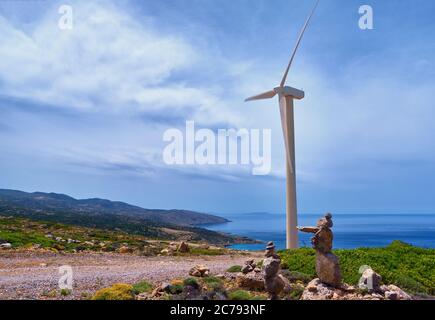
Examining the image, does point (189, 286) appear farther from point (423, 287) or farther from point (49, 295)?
point (423, 287)

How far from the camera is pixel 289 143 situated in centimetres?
3072

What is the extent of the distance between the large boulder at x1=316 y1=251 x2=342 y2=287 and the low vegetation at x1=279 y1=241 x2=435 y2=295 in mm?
3201

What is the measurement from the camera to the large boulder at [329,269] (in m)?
15.4

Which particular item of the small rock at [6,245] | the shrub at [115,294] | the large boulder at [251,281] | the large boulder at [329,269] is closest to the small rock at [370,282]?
the large boulder at [329,269]

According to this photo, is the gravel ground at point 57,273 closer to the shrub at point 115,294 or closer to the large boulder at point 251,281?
the shrub at point 115,294

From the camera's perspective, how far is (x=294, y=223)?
30.0 metres

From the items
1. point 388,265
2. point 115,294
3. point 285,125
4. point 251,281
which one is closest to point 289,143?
point 285,125

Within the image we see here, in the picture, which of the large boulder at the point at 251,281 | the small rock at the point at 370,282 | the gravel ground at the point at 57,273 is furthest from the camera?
the gravel ground at the point at 57,273

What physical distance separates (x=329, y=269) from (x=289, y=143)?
16.4 meters

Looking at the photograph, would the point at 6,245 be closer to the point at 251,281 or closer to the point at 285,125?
the point at 285,125

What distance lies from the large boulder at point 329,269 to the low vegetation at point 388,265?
3201 mm

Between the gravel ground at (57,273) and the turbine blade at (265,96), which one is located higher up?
the turbine blade at (265,96)

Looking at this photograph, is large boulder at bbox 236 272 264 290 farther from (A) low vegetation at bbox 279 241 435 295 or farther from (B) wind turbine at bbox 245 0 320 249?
(B) wind turbine at bbox 245 0 320 249

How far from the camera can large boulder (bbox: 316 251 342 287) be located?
50.4 ft
